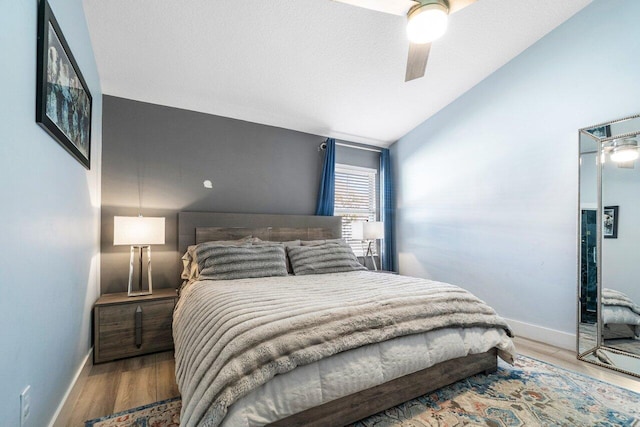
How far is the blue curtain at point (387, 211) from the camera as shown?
4.54 metres

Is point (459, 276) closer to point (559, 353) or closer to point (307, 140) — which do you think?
point (559, 353)

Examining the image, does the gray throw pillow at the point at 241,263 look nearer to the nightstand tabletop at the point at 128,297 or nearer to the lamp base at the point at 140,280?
the nightstand tabletop at the point at 128,297

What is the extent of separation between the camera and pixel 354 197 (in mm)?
4559

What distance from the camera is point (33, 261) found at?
4.09ft

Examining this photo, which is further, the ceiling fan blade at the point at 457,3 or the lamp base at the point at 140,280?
the lamp base at the point at 140,280

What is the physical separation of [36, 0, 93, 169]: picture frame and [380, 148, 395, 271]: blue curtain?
3.68 metres

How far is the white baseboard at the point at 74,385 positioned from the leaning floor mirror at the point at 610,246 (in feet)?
12.2

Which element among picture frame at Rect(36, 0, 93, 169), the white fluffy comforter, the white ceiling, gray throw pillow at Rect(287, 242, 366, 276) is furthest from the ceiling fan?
gray throw pillow at Rect(287, 242, 366, 276)

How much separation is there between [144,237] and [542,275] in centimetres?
379

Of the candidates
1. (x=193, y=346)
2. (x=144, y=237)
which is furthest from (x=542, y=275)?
(x=144, y=237)

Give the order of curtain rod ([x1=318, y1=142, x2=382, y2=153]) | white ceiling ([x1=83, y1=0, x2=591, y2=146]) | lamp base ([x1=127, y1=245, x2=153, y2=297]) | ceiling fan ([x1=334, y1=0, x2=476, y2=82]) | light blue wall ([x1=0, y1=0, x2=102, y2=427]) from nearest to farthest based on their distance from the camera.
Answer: light blue wall ([x1=0, y1=0, x2=102, y2=427]), ceiling fan ([x1=334, y1=0, x2=476, y2=82]), white ceiling ([x1=83, y1=0, x2=591, y2=146]), lamp base ([x1=127, y1=245, x2=153, y2=297]), curtain rod ([x1=318, y1=142, x2=382, y2=153])

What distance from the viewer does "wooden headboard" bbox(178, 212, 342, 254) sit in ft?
10.4

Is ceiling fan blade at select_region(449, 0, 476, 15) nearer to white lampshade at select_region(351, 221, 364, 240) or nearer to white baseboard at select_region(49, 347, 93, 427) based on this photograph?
white lampshade at select_region(351, 221, 364, 240)

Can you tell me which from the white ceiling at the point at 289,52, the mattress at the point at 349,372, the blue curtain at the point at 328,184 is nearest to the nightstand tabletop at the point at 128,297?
the mattress at the point at 349,372
